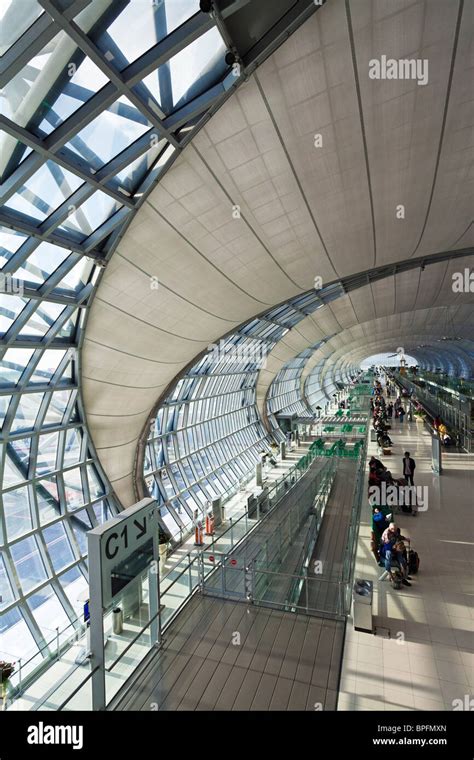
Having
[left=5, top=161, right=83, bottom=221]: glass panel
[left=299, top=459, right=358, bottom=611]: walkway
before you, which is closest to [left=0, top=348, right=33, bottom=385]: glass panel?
[left=5, top=161, right=83, bottom=221]: glass panel

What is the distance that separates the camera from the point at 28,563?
13.5 m

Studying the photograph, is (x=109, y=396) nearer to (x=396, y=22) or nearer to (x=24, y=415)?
(x=24, y=415)

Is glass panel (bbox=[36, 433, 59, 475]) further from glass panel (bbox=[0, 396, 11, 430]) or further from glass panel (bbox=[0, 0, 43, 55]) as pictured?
glass panel (bbox=[0, 0, 43, 55])

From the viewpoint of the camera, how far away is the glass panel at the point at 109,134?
7.09m

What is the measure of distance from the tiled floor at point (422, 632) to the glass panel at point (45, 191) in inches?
365

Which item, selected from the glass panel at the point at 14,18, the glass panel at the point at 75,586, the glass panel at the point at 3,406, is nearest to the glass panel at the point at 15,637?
the glass panel at the point at 75,586

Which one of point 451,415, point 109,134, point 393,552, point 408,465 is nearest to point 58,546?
point 393,552

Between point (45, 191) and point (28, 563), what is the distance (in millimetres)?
11282

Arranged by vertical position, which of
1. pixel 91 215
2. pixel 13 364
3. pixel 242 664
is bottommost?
pixel 242 664

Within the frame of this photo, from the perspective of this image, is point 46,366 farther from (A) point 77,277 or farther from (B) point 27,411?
(A) point 77,277

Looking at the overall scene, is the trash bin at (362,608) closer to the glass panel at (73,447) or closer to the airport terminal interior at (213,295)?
the airport terminal interior at (213,295)

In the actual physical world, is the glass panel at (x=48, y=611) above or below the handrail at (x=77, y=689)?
below

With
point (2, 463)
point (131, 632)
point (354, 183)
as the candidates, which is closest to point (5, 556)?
point (2, 463)
